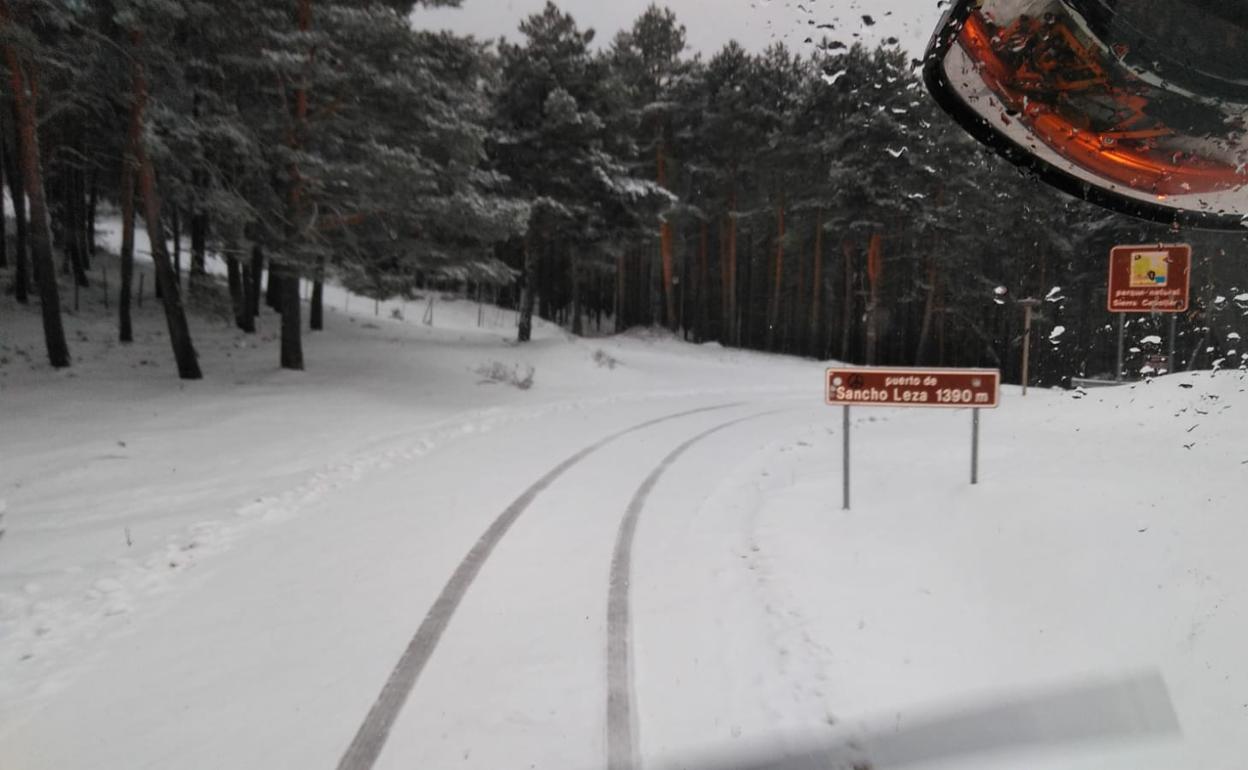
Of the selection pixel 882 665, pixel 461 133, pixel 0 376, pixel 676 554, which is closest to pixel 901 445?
pixel 676 554

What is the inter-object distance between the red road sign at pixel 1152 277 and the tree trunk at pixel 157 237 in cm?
1606

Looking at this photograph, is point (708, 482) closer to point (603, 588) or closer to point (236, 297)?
point (603, 588)

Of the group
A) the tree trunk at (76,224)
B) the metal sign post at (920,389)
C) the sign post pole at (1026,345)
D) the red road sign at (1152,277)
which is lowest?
the metal sign post at (920,389)

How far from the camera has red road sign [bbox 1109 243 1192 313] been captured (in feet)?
7.32

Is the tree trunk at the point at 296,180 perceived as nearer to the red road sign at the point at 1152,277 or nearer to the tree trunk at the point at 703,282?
the red road sign at the point at 1152,277

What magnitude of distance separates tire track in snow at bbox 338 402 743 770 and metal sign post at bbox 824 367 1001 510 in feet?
11.9

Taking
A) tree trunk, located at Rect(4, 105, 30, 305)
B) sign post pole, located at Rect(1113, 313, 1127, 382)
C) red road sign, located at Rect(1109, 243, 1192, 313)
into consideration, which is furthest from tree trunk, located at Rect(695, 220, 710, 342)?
red road sign, located at Rect(1109, 243, 1192, 313)

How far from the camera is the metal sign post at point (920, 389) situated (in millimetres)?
5996

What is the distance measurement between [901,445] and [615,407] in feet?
25.9

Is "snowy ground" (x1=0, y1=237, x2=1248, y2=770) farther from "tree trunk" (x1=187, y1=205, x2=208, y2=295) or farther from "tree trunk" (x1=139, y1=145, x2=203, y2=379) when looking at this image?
"tree trunk" (x1=187, y1=205, x2=208, y2=295)

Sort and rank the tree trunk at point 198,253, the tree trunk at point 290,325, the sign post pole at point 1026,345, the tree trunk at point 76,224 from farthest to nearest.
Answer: the tree trunk at point 76,224 → the tree trunk at point 198,253 → the tree trunk at point 290,325 → the sign post pole at point 1026,345

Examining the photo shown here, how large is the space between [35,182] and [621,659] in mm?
16235

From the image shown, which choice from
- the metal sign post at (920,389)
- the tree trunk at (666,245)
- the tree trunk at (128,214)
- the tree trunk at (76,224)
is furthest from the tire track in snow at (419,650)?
the tree trunk at (666,245)

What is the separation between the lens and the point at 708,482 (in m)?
8.59
